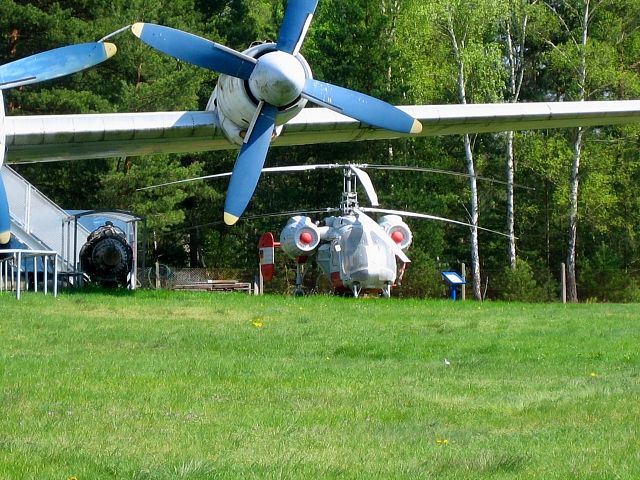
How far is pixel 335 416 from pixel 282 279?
36.7 metres

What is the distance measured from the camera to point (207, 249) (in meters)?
48.5

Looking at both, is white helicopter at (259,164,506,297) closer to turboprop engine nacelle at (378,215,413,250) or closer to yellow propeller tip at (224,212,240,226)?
turboprop engine nacelle at (378,215,413,250)

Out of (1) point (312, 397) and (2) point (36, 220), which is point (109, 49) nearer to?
(1) point (312, 397)

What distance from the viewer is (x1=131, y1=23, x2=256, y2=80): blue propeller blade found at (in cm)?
1382

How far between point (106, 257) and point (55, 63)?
14.5 metres

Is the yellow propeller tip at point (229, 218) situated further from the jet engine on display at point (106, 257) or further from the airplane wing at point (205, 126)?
the jet engine on display at point (106, 257)

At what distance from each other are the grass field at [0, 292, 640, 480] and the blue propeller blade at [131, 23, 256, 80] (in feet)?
10.9

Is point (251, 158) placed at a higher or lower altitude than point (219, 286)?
higher

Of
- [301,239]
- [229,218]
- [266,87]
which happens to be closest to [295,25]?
[266,87]

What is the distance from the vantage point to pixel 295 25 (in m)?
14.2

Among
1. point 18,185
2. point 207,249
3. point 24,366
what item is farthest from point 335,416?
point 207,249

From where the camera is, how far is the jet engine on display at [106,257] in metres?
28.1

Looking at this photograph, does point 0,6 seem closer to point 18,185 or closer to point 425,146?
point 18,185

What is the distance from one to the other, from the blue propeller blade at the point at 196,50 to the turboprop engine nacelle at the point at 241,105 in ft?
0.75
